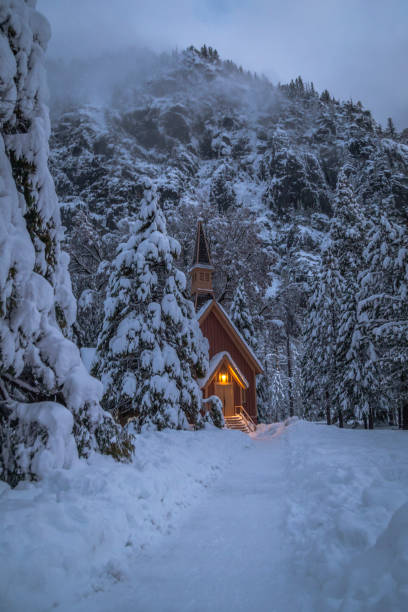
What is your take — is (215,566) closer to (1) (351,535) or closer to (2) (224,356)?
(1) (351,535)

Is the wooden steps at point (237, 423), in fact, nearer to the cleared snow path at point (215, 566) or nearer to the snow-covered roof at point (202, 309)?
the snow-covered roof at point (202, 309)

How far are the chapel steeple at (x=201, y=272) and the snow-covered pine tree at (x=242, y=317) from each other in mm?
2487

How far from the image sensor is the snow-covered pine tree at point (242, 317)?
78.1ft

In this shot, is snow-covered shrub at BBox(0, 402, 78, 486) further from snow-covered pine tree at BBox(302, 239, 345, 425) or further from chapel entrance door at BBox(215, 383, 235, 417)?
snow-covered pine tree at BBox(302, 239, 345, 425)

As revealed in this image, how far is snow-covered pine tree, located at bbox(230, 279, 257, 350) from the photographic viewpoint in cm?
2381

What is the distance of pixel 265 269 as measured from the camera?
80.8 ft

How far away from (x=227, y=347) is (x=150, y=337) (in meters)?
11.2

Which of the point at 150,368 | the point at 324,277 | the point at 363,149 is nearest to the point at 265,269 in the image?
the point at 324,277

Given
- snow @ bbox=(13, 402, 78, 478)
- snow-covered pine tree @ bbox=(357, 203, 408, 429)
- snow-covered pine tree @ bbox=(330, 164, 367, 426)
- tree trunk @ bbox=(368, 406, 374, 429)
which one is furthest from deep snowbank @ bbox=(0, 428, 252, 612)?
tree trunk @ bbox=(368, 406, 374, 429)

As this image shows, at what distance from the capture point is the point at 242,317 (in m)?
23.9

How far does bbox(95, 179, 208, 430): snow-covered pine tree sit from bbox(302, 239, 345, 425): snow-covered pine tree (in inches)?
446

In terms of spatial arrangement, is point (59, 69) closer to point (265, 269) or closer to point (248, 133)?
point (248, 133)

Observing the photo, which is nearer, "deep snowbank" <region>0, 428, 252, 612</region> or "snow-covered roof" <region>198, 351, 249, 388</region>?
"deep snowbank" <region>0, 428, 252, 612</region>

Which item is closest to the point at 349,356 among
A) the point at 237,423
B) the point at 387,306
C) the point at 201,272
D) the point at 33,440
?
the point at 387,306
